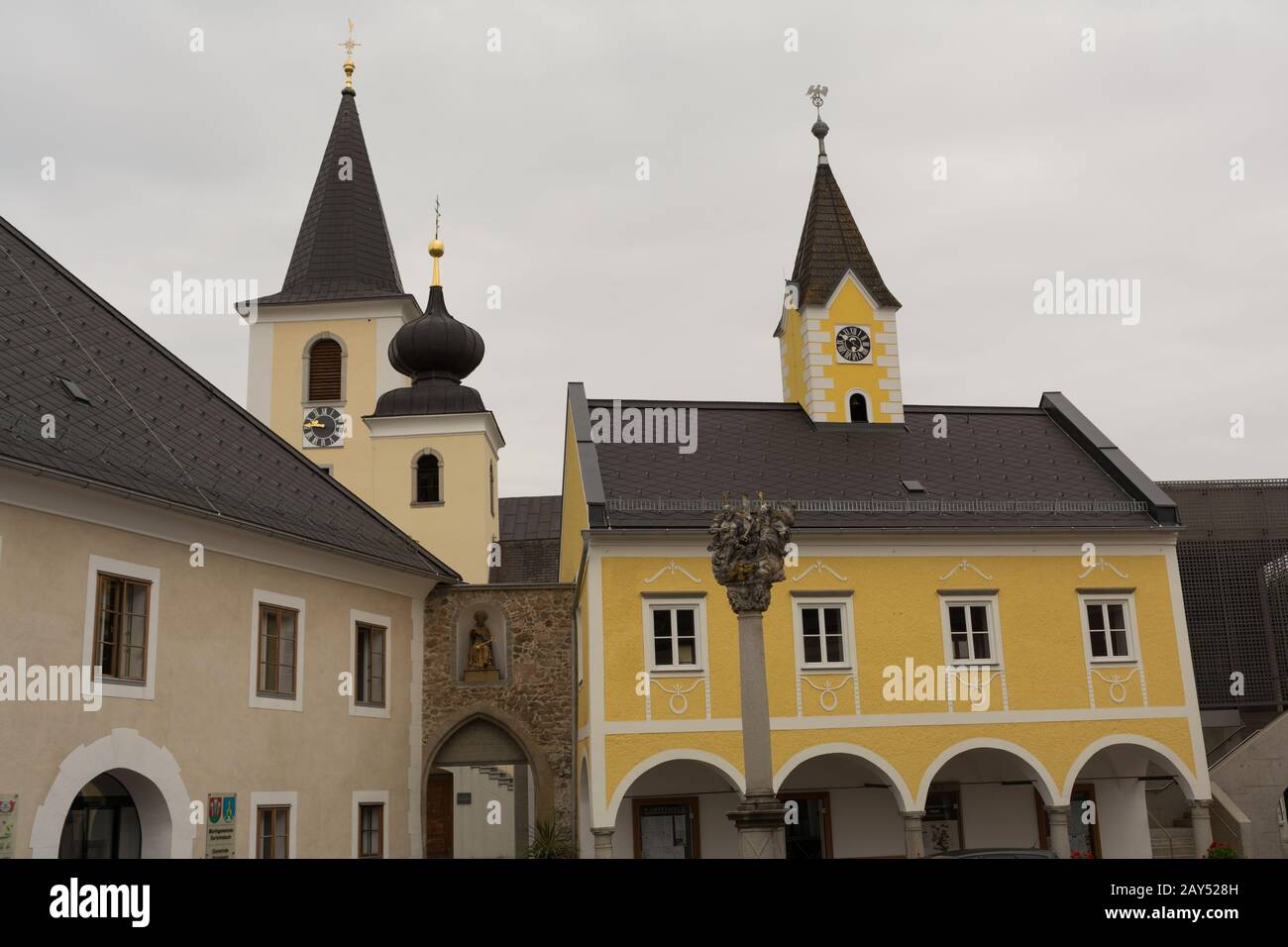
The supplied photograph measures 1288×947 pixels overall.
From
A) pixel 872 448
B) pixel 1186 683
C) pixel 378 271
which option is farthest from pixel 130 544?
pixel 378 271

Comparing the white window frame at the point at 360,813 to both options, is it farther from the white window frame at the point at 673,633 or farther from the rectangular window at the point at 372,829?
the white window frame at the point at 673,633

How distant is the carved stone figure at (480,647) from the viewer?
24.0 m

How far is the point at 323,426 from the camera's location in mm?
41594

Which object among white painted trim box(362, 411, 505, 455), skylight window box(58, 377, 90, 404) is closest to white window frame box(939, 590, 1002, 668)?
skylight window box(58, 377, 90, 404)

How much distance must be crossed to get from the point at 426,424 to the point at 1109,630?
21529mm

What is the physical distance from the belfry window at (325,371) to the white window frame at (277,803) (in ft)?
81.0

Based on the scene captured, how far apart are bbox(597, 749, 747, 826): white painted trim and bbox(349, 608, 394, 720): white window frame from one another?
428 cm

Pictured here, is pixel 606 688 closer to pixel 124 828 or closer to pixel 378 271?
pixel 124 828

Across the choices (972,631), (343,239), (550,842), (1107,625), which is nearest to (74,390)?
(550,842)

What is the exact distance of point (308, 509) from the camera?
21.2 metres

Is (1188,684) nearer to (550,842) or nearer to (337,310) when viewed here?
(550,842)

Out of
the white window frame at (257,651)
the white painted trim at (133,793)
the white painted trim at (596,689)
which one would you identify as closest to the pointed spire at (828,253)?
the white painted trim at (596,689)

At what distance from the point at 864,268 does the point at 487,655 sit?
13.7 metres

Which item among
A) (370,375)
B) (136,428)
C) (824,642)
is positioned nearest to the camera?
(136,428)
